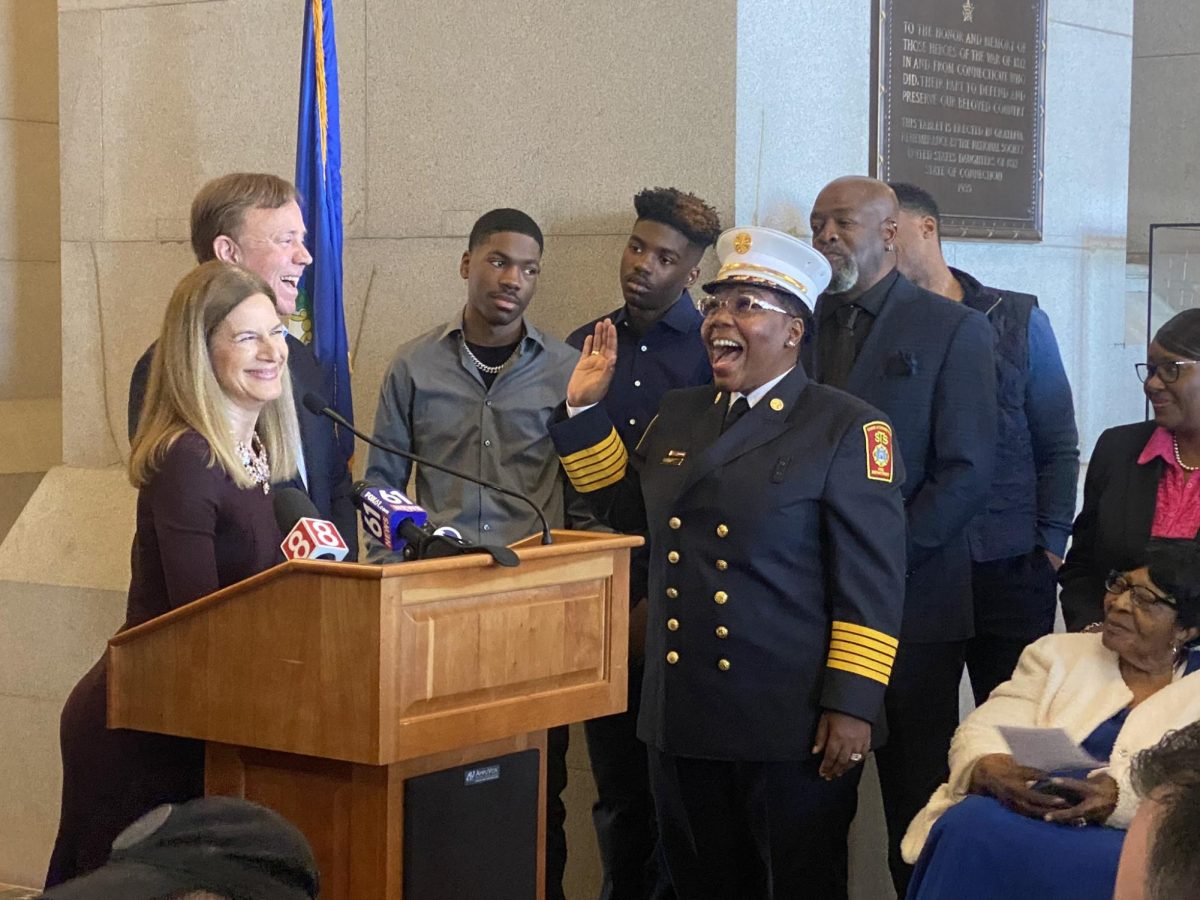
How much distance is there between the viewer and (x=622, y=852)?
14.0ft

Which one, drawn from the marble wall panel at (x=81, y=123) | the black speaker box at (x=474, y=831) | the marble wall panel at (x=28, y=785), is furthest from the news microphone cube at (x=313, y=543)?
the marble wall panel at (x=81, y=123)

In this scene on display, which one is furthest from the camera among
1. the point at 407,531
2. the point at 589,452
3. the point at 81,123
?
the point at 81,123

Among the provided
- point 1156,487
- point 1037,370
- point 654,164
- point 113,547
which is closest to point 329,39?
point 654,164

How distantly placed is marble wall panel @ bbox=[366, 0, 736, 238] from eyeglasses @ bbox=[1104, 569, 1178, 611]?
1.57 meters

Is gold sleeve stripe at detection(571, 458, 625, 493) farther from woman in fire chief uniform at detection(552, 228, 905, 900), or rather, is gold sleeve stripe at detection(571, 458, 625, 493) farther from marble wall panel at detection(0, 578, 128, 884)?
marble wall panel at detection(0, 578, 128, 884)

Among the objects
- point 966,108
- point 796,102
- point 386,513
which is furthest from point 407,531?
point 966,108

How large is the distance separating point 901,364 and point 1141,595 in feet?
2.62

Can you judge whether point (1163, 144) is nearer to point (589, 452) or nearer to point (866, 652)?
point (589, 452)

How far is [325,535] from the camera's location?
101 inches

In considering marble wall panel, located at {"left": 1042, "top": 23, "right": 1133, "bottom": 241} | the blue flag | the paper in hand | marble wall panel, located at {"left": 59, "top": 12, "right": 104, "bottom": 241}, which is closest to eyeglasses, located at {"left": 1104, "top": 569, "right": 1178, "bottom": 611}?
the paper in hand

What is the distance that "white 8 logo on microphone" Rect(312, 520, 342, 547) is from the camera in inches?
100

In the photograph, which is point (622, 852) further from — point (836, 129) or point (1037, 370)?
point (836, 129)

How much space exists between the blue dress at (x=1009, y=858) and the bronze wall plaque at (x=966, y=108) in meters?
2.17

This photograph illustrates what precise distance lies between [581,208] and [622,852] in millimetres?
1739
